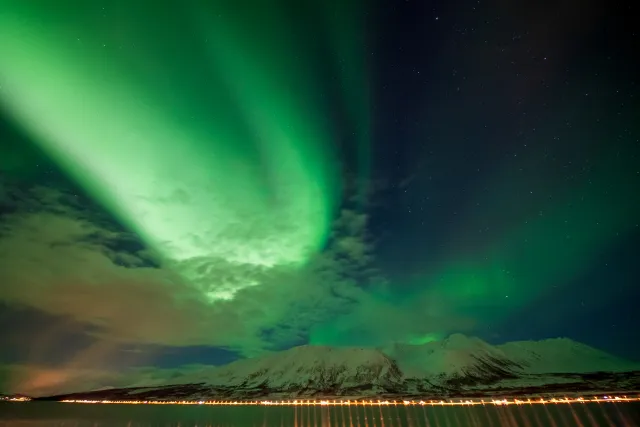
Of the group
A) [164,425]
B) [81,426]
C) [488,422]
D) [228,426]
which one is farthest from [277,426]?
[488,422]

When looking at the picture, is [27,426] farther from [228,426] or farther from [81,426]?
[228,426]

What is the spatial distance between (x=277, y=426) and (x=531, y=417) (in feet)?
421

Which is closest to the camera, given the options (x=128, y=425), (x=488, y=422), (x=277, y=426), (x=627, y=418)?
(x=627, y=418)

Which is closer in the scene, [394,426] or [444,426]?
[444,426]

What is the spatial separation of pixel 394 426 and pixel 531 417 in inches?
2777

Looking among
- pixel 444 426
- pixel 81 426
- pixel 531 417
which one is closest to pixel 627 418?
pixel 531 417

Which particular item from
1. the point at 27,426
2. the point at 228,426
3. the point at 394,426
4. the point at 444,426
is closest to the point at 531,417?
the point at 444,426

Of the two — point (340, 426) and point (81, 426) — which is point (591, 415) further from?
point (81, 426)

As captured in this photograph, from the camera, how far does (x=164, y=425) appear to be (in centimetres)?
18500

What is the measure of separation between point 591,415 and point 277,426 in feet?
505

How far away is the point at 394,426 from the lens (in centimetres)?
17500

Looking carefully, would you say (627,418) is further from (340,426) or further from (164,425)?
(164,425)

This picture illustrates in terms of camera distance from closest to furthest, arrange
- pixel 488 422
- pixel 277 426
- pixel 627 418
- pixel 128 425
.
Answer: pixel 627 418 < pixel 488 422 < pixel 128 425 < pixel 277 426

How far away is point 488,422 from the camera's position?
168875 millimetres
